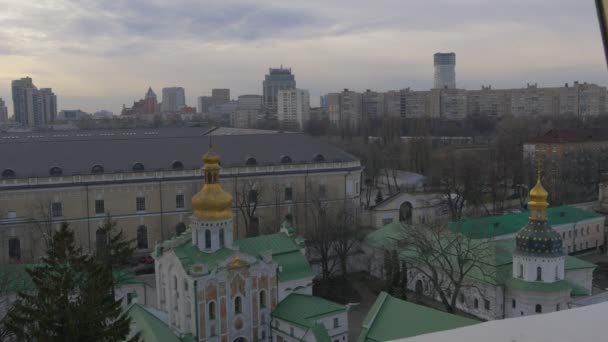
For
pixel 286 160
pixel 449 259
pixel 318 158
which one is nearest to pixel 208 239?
pixel 449 259

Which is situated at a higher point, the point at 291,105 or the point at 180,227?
the point at 291,105

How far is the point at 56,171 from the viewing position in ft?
81.9

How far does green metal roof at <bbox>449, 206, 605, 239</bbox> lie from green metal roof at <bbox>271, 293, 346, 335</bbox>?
7.47 metres

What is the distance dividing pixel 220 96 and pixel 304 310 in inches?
5525

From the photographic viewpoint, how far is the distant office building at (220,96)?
148350 millimetres

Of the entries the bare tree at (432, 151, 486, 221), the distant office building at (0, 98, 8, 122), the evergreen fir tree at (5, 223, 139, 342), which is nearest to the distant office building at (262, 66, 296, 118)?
the distant office building at (0, 98, 8, 122)

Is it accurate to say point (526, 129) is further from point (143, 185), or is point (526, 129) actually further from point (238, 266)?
point (238, 266)

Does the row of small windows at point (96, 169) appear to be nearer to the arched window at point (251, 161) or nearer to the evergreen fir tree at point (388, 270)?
the arched window at point (251, 161)

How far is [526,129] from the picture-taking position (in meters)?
59.3

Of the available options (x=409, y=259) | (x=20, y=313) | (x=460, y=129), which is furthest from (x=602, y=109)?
(x=20, y=313)

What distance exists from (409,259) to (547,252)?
4.54 meters

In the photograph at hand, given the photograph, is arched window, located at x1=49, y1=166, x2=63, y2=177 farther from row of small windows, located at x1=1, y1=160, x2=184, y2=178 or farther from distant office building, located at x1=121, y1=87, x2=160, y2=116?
distant office building, located at x1=121, y1=87, x2=160, y2=116

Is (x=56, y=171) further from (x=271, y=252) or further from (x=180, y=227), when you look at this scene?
(x=271, y=252)

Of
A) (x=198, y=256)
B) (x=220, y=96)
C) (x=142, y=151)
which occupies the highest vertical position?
(x=220, y=96)
